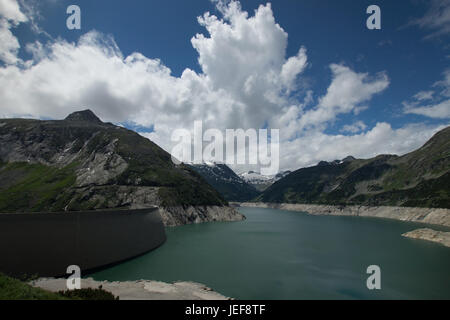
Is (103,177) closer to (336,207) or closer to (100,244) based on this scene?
(100,244)

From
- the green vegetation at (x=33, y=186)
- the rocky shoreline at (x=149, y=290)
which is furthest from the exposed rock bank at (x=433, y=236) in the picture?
the green vegetation at (x=33, y=186)

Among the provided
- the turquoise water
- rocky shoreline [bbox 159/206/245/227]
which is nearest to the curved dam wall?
the turquoise water

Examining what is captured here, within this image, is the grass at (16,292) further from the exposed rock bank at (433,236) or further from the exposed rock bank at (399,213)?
the exposed rock bank at (399,213)

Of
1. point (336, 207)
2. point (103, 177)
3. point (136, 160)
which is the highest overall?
point (136, 160)

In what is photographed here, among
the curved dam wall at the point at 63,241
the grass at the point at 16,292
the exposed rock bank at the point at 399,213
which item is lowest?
the exposed rock bank at the point at 399,213

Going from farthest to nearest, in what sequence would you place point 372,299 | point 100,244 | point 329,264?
point 329,264
point 100,244
point 372,299
